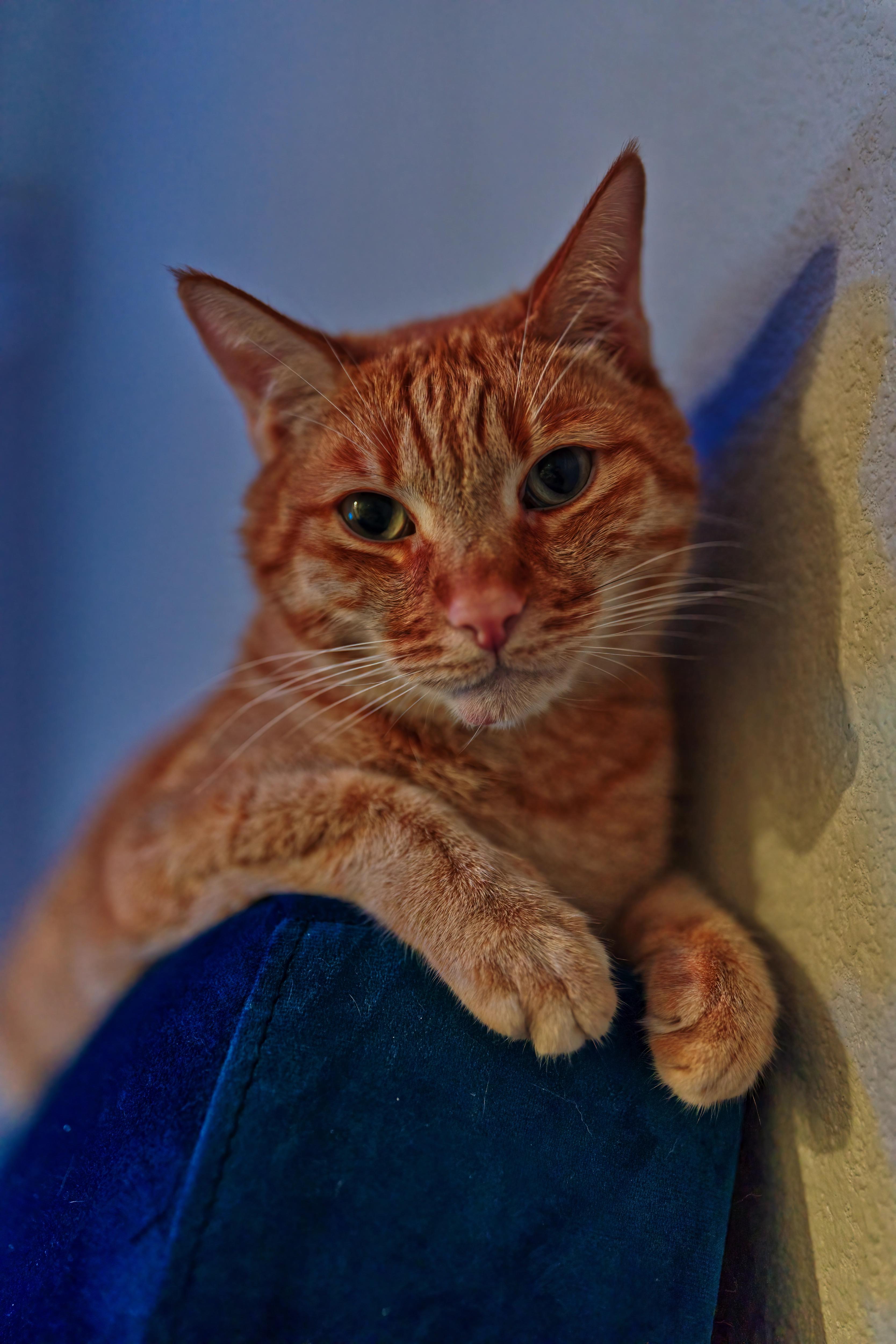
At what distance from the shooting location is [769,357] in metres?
1.23

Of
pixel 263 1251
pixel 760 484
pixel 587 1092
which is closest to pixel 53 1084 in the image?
pixel 263 1251

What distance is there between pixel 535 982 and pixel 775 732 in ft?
1.46

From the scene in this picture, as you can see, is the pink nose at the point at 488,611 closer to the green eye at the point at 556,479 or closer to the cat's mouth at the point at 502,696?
the cat's mouth at the point at 502,696

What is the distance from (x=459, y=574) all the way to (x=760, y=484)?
49 centimetres

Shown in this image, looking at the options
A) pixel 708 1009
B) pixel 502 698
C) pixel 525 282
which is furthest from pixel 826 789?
pixel 525 282

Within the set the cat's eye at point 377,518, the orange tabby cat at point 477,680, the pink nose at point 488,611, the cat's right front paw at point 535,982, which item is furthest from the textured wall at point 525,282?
the cat's eye at point 377,518

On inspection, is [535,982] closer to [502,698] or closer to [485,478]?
[502,698]

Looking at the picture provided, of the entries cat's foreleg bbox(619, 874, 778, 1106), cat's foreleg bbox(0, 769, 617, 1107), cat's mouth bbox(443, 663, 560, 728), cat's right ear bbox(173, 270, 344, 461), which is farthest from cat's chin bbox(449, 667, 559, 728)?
cat's right ear bbox(173, 270, 344, 461)

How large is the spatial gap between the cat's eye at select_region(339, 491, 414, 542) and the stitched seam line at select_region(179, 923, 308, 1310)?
1.78 feet

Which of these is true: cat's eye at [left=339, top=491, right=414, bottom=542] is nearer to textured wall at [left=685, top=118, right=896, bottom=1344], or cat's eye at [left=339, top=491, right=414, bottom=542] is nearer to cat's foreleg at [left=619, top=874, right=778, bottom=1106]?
textured wall at [left=685, top=118, right=896, bottom=1344]

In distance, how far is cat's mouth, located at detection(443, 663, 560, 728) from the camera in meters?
1.06

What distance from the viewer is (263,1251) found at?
2.62 ft

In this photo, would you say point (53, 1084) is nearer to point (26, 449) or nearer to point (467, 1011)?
point (467, 1011)

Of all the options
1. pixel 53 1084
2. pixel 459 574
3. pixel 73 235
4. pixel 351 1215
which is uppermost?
pixel 73 235
